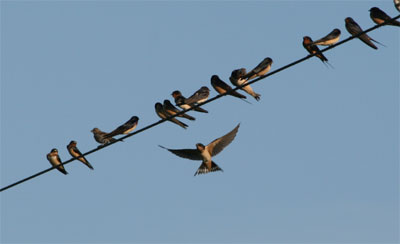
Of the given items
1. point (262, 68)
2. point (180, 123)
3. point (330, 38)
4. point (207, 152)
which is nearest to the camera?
point (180, 123)

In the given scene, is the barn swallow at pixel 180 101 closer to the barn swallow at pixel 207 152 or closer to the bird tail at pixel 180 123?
the bird tail at pixel 180 123

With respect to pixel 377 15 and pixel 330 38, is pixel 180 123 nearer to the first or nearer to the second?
pixel 330 38

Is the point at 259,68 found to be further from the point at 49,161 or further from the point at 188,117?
the point at 49,161

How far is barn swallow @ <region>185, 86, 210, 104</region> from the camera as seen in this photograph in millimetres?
11334

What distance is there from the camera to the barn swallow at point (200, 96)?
11334 mm

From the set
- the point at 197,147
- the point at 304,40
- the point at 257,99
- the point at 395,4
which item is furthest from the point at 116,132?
the point at 395,4

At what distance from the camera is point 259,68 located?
11414mm

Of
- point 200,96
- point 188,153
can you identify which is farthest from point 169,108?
point 188,153

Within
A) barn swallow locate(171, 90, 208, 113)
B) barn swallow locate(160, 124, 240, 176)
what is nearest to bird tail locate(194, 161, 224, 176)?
barn swallow locate(160, 124, 240, 176)

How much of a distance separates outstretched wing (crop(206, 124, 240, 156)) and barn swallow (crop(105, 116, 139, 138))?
3.61 feet

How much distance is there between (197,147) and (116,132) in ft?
3.85

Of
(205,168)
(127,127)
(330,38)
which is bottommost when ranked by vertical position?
(205,168)

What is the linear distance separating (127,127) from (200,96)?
121 centimetres

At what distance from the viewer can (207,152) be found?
12.2m
